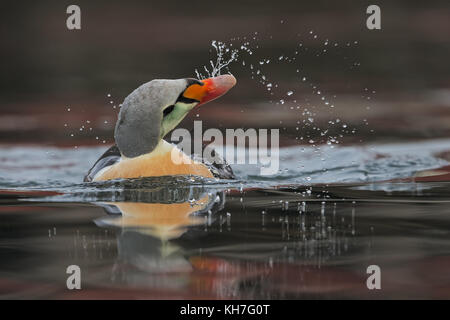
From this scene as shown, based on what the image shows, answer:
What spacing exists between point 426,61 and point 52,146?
16.1 ft

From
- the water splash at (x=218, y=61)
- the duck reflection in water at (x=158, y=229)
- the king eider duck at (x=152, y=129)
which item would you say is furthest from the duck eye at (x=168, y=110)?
the duck reflection in water at (x=158, y=229)

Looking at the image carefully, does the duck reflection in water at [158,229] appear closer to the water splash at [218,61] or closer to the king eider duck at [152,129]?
the king eider duck at [152,129]

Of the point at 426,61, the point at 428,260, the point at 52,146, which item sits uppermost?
the point at 426,61

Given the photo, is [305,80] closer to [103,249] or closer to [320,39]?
[320,39]

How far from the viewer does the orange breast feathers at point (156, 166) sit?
245 inches

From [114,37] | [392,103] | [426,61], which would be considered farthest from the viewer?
[114,37]

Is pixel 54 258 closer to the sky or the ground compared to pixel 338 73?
closer to the ground

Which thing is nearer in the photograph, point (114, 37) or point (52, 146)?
point (52, 146)

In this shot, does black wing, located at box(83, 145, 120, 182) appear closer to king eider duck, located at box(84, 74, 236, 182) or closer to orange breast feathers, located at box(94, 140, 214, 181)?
king eider duck, located at box(84, 74, 236, 182)

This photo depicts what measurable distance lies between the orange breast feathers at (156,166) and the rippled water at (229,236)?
0.08 metres

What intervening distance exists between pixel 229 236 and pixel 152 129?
1.80m

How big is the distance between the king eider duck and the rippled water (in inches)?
4.4

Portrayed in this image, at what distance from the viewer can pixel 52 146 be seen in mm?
8898

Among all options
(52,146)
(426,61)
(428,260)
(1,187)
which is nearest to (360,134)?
(426,61)
